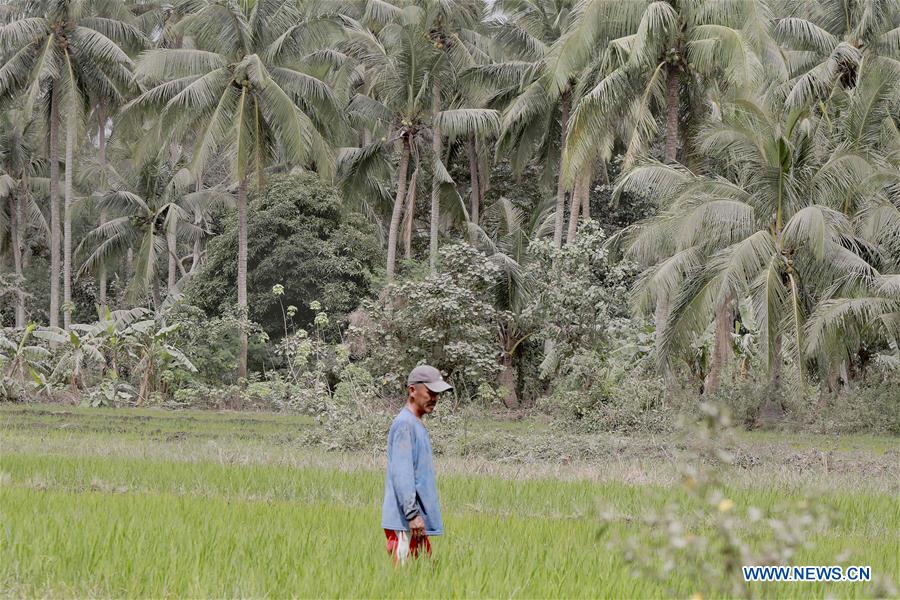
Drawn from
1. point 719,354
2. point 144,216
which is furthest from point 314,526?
point 144,216

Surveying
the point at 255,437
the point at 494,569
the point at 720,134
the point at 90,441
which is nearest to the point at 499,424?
the point at 255,437

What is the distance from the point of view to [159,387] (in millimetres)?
24828

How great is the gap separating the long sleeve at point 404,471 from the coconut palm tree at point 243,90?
20800 mm

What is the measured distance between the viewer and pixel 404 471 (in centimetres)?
551

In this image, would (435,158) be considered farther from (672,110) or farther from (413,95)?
(672,110)

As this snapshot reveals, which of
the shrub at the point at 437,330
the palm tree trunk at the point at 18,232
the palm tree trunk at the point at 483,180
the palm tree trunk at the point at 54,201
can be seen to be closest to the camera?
the shrub at the point at 437,330

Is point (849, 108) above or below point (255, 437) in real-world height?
above

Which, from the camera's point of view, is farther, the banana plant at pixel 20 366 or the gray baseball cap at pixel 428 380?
the banana plant at pixel 20 366

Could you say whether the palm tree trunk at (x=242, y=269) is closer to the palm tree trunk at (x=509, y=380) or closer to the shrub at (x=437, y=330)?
the shrub at (x=437, y=330)

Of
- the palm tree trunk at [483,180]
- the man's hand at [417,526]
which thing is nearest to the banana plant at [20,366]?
the palm tree trunk at [483,180]

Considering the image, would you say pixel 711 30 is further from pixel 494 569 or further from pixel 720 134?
pixel 494 569

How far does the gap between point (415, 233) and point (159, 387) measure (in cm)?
1144

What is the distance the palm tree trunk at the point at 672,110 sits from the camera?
21.7 meters

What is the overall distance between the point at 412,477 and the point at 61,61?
27.6 metres
